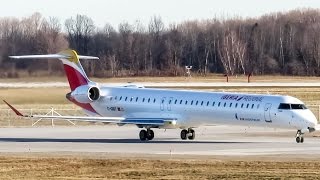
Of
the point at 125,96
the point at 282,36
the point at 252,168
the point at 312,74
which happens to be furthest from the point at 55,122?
the point at 282,36

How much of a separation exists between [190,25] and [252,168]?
103732 millimetres

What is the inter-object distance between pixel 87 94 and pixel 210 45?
7998 centimetres

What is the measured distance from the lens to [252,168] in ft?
105

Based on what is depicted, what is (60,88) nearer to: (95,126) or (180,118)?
(95,126)

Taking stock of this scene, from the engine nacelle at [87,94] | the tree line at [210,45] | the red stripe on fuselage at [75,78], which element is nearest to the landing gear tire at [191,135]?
the engine nacelle at [87,94]

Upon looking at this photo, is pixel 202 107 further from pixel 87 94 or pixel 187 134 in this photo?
pixel 87 94

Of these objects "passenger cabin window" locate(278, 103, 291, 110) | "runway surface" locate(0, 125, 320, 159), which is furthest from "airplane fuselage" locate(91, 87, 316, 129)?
"runway surface" locate(0, 125, 320, 159)

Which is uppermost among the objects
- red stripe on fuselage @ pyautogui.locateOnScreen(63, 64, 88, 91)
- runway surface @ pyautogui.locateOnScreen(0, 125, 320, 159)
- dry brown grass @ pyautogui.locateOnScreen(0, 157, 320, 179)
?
red stripe on fuselage @ pyautogui.locateOnScreen(63, 64, 88, 91)

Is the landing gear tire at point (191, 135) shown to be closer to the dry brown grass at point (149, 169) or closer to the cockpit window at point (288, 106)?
the cockpit window at point (288, 106)

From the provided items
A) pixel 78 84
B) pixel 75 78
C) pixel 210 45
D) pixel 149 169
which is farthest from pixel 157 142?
pixel 210 45

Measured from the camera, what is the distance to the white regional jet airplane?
43344 mm

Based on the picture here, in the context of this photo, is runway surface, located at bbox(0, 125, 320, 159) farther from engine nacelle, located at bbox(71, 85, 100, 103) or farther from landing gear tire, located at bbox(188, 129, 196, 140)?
engine nacelle, located at bbox(71, 85, 100, 103)

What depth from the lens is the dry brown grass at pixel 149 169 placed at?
3003cm

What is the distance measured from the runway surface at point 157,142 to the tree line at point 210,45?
29.7 metres
